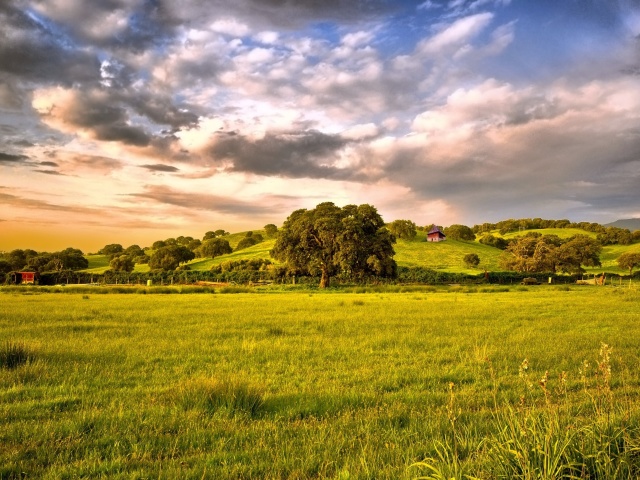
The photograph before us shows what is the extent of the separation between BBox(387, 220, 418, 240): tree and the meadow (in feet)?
380

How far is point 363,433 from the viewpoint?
661 centimetres

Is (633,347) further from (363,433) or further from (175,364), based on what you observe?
(175,364)

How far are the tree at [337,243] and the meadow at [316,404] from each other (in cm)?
3946

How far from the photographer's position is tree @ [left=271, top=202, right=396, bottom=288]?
5806 centimetres

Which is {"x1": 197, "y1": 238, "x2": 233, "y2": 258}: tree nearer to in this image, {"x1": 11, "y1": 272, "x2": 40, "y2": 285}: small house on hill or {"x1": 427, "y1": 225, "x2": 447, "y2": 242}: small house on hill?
{"x1": 11, "y1": 272, "x2": 40, "y2": 285}: small house on hill

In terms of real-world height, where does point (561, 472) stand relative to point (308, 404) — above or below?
above

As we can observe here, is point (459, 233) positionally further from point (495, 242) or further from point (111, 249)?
point (111, 249)

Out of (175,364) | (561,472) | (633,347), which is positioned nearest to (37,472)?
(561,472)

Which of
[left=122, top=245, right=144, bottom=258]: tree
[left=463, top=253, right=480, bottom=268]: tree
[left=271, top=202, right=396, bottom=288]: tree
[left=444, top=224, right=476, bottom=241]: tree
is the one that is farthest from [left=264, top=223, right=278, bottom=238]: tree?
[left=271, top=202, right=396, bottom=288]: tree

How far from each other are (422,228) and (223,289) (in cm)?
11819

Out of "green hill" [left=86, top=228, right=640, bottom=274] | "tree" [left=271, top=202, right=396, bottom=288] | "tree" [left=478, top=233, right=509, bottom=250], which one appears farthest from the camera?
"tree" [left=478, top=233, right=509, bottom=250]

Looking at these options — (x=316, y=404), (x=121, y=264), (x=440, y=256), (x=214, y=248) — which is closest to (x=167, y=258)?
(x=121, y=264)

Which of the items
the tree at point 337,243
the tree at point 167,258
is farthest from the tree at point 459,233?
the tree at point 337,243

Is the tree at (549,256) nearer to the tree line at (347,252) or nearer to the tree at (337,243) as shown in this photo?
the tree line at (347,252)
